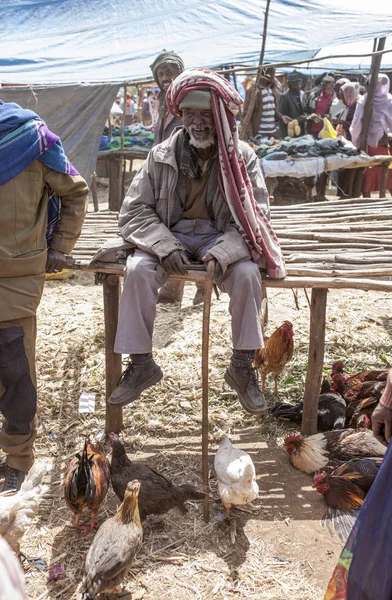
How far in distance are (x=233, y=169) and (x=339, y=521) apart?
2.19 meters

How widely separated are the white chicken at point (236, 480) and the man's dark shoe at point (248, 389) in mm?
Answer: 284

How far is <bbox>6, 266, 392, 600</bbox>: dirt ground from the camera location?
10.3ft

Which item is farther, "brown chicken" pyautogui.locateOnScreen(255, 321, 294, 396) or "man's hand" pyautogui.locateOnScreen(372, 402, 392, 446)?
"brown chicken" pyautogui.locateOnScreen(255, 321, 294, 396)

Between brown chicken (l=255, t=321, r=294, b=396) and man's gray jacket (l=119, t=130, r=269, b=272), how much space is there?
1.21m

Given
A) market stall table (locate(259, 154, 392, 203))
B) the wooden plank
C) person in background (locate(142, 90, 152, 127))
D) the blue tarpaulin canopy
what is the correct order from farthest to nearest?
1. person in background (locate(142, 90, 152, 127))
2. the wooden plank
3. market stall table (locate(259, 154, 392, 203))
4. the blue tarpaulin canopy

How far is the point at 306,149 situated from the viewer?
9.77m

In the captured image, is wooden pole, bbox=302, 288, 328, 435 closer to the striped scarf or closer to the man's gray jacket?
the striped scarf

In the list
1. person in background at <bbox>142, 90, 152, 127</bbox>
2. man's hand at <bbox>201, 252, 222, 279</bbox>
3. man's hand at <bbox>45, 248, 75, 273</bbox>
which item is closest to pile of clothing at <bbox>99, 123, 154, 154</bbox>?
man's hand at <bbox>45, 248, 75, 273</bbox>

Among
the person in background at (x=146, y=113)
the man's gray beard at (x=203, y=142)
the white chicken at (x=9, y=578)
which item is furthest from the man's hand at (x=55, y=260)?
the person in background at (x=146, y=113)

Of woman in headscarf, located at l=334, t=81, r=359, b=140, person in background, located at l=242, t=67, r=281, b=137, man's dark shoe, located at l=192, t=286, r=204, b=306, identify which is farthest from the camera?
woman in headscarf, located at l=334, t=81, r=359, b=140

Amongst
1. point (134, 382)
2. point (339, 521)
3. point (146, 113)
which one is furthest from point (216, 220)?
point (146, 113)

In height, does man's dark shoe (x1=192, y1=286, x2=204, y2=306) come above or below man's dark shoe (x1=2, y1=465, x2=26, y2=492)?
below

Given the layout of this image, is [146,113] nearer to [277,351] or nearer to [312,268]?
[277,351]

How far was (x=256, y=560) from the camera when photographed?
10.7 ft
